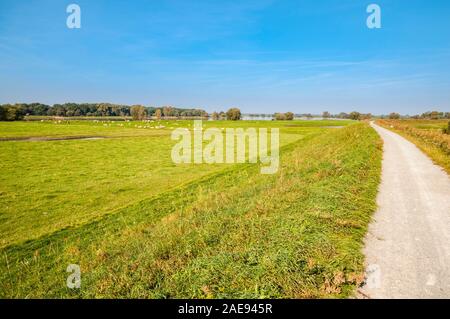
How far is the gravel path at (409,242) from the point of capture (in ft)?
17.9

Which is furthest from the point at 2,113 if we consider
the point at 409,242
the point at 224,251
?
the point at 409,242

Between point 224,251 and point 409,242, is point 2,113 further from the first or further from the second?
point 409,242

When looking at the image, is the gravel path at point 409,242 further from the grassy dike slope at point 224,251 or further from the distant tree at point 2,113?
the distant tree at point 2,113

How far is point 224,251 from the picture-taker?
743cm

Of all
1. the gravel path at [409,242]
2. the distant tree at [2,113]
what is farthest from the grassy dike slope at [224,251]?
the distant tree at [2,113]

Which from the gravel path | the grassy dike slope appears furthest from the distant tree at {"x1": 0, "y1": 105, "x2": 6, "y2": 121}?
the gravel path

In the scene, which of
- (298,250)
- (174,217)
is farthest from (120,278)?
(174,217)

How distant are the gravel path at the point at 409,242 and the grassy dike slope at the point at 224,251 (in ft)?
1.26

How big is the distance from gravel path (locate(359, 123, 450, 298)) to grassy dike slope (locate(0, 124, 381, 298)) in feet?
1.26

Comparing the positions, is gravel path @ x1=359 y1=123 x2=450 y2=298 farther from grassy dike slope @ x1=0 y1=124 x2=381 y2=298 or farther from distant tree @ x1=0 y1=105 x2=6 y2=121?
distant tree @ x1=0 y1=105 x2=6 y2=121

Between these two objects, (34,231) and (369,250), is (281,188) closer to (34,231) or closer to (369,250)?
(369,250)

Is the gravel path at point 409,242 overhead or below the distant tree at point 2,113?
below

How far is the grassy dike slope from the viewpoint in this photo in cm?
602
